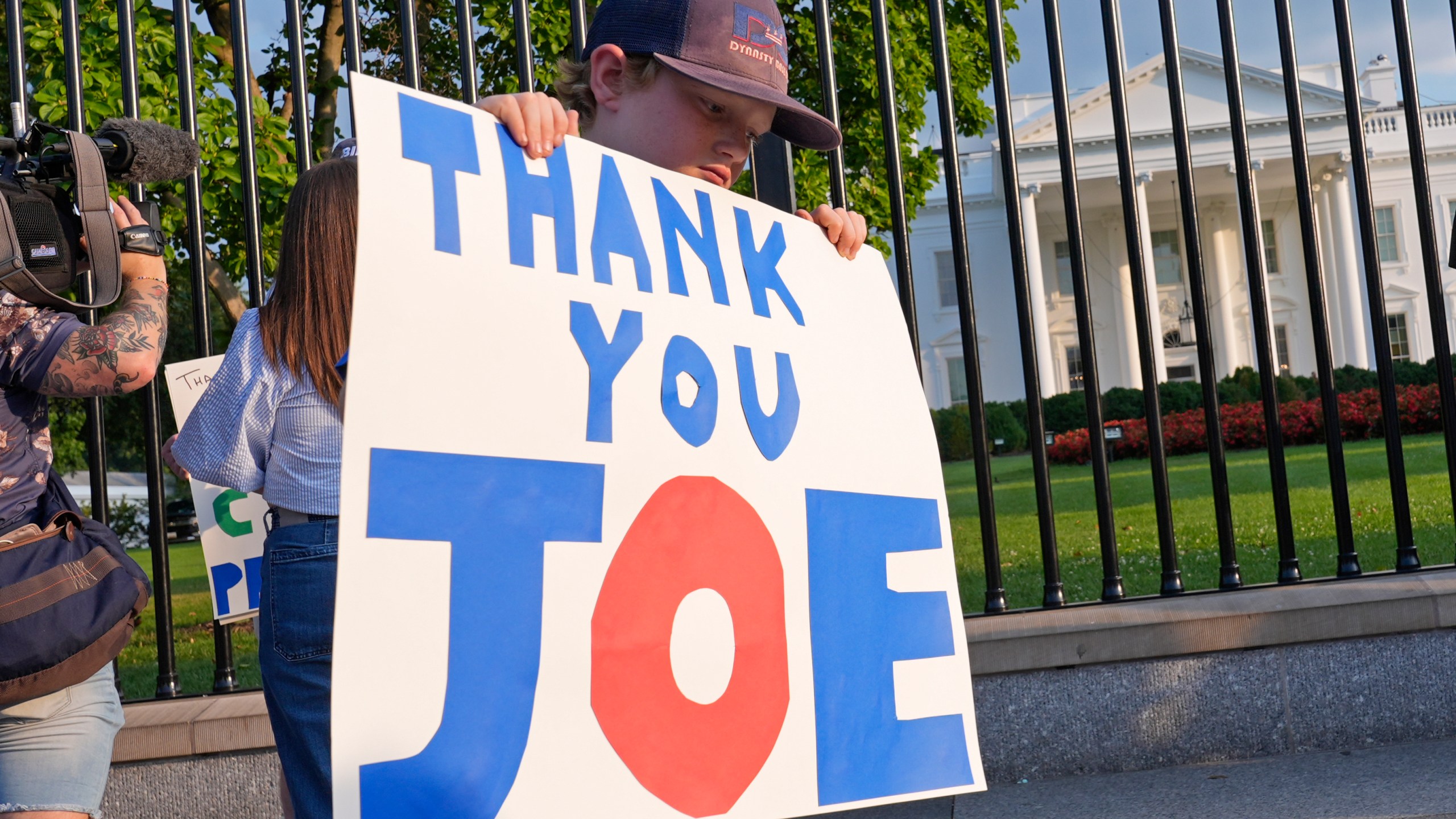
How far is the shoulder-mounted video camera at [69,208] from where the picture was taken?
1.84 meters

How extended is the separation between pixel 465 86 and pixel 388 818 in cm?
253

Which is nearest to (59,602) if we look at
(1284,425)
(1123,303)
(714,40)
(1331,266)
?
(714,40)

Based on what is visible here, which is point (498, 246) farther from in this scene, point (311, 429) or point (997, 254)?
point (997, 254)

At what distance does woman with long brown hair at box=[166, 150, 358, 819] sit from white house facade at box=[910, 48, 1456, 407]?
31382 millimetres

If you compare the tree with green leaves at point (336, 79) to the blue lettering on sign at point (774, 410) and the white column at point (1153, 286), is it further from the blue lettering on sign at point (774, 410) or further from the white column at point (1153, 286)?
the white column at point (1153, 286)

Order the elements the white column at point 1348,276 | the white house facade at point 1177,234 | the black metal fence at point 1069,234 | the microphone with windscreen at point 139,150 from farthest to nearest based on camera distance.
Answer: the white column at point 1348,276 < the white house facade at point 1177,234 < the black metal fence at point 1069,234 < the microphone with windscreen at point 139,150

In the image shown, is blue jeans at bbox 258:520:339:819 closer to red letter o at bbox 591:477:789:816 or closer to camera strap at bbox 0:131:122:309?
red letter o at bbox 591:477:789:816

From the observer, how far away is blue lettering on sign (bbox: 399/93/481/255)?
1354 mm

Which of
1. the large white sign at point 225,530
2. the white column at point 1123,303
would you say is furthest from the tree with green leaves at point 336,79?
the white column at point 1123,303

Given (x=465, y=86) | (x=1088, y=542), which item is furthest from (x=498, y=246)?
(x=1088, y=542)

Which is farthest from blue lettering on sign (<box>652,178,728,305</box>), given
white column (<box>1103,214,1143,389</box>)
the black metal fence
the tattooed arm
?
white column (<box>1103,214,1143,389</box>)

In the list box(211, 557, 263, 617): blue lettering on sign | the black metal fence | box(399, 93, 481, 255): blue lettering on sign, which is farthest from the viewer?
the black metal fence

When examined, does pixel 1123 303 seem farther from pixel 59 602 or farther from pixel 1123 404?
pixel 59 602

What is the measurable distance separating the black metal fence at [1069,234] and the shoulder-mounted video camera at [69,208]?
1128mm
